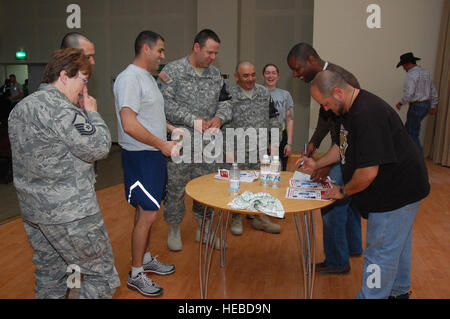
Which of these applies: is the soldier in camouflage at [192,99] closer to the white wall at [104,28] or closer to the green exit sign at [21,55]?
the white wall at [104,28]

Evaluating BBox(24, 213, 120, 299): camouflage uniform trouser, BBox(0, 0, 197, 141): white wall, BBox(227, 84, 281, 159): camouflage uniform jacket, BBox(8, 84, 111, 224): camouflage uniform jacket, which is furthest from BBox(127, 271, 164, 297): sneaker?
BBox(0, 0, 197, 141): white wall

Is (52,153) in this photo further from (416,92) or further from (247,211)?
(416,92)

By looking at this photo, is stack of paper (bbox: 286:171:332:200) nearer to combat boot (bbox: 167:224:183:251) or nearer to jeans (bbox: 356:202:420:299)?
jeans (bbox: 356:202:420:299)

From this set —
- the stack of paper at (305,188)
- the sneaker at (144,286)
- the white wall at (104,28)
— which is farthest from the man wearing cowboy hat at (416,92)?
the sneaker at (144,286)

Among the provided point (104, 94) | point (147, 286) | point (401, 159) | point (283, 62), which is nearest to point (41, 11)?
point (104, 94)

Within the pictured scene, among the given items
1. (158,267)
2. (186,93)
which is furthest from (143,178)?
(186,93)

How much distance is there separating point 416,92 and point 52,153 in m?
5.83

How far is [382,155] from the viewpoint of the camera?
5.23ft

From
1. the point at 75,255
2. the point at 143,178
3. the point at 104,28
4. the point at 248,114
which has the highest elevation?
the point at 104,28

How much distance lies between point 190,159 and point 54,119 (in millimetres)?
1523

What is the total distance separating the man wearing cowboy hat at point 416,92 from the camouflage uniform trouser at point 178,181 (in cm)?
418

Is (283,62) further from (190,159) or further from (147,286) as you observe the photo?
(147,286)

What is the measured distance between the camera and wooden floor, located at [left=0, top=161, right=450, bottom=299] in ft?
7.86

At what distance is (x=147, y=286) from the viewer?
91.6 inches
